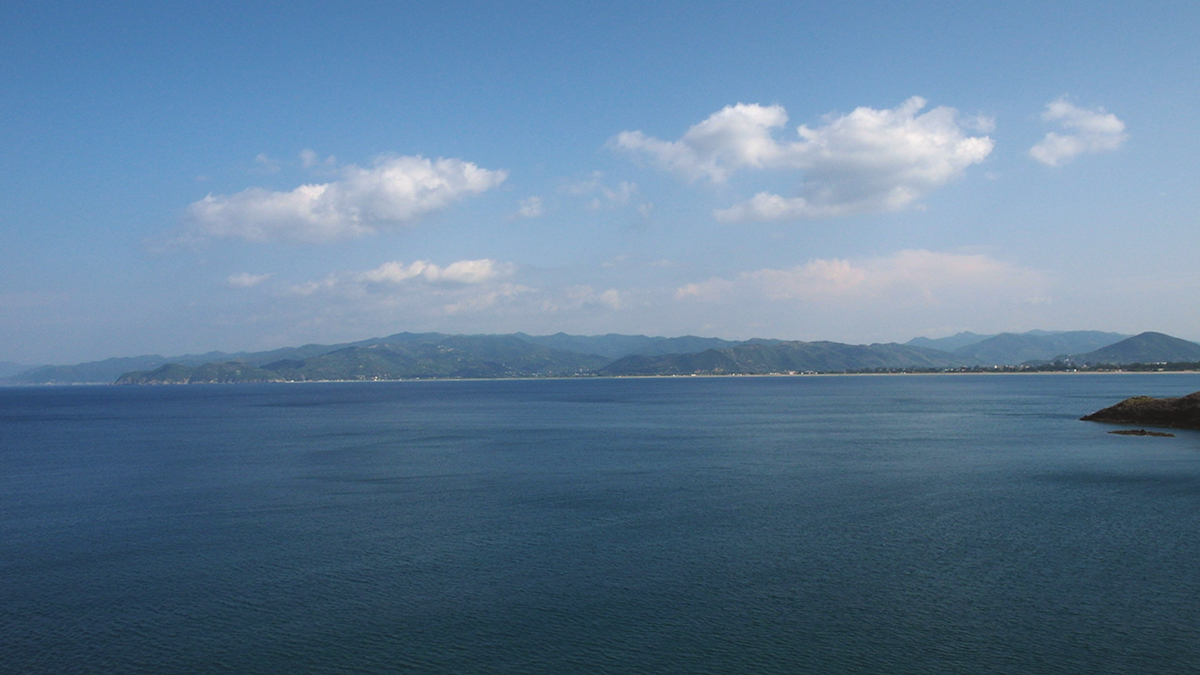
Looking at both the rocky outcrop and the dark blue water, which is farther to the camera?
the rocky outcrop

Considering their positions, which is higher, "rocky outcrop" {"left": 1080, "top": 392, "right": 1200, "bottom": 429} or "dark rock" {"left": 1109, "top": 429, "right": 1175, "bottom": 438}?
"rocky outcrop" {"left": 1080, "top": 392, "right": 1200, "bottom": 429}

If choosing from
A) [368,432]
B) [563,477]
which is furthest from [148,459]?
[563,477]

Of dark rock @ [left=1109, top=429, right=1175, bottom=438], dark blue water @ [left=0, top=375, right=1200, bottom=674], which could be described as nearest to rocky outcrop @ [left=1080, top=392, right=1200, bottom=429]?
dark rock @ [left=1109, top=429, right=1175, bottom=438]

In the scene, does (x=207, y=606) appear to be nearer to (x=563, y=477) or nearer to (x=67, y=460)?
(x=563, y=477)

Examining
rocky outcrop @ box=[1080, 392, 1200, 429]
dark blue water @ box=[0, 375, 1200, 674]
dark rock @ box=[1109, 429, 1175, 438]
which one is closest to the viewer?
dark blue water @ box=[0, 375, 1200, 674]

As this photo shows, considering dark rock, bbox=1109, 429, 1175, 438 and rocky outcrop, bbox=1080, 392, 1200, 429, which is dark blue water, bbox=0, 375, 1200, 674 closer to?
dark rock, bbox=1109, 429, 1175, 438

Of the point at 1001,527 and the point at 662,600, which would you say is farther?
the point at 1001,527
